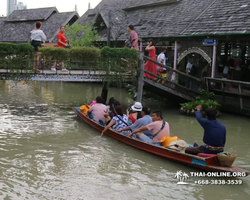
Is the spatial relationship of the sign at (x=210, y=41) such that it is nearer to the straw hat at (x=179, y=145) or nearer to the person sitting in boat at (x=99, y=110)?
the person sitting in boat at (x=99, y=110)

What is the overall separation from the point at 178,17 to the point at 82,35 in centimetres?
805

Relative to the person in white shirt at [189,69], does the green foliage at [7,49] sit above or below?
above

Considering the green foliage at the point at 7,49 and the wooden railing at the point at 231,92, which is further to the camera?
the wooden railing at the point at 231,92

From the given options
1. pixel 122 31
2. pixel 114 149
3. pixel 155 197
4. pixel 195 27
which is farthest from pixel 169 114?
pixel 122 31

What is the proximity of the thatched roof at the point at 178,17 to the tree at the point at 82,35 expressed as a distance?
29.9 inches

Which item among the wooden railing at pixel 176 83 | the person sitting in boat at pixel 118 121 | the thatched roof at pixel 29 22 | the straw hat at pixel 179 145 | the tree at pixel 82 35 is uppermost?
the thatched roof at pixel 29 22

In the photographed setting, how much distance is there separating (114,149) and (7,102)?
354 inches

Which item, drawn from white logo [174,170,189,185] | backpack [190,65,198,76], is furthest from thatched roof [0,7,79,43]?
white logo [174,170,189,185]

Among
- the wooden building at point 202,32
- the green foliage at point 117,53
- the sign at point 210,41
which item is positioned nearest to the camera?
the green foliage at point 117,53

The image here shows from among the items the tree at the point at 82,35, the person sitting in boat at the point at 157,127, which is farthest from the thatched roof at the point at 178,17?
the person sitting in boat at the point at 157,127

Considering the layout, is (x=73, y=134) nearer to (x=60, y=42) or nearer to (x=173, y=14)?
(x=60, y=42)

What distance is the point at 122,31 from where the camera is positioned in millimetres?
22203

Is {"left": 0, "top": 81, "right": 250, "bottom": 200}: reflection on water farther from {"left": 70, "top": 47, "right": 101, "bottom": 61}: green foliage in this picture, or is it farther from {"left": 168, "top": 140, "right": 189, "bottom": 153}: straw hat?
{"left": 70, "top": 47, "right": 101, "bottom": 61}: green foliage

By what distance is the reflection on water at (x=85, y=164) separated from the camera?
20.0 ft
